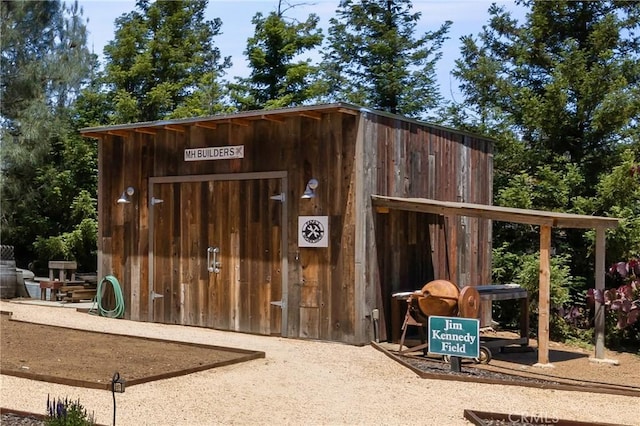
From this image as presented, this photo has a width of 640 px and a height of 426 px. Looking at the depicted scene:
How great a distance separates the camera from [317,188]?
1073cm

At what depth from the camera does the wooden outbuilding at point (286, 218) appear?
10.5 metres

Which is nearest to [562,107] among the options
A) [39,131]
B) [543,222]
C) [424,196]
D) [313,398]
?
[424,196]

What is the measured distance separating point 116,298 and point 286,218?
3.72 m

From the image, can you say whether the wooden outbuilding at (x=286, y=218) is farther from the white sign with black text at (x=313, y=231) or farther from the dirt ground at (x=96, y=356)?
the dirt ground at (x=96, y=356)

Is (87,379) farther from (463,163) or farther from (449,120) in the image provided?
(449,120)

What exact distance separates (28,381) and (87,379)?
0.57m

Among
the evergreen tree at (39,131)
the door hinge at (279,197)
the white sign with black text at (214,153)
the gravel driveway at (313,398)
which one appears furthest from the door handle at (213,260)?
the evergreen tree at (39,131)

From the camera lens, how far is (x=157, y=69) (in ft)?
80.8

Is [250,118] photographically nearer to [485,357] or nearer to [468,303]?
[468,303]

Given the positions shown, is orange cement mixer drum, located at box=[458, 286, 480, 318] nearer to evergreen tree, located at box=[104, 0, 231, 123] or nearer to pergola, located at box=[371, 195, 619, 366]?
pergola, located at box=[371, 195, 619, 366]

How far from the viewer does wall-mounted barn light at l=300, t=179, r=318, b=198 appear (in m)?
10.6

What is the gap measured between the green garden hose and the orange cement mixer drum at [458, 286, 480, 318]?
6193 mm

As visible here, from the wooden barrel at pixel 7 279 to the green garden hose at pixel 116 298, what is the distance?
3.48 m

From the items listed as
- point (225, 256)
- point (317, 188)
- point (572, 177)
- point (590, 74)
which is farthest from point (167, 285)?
point (590, 74)
